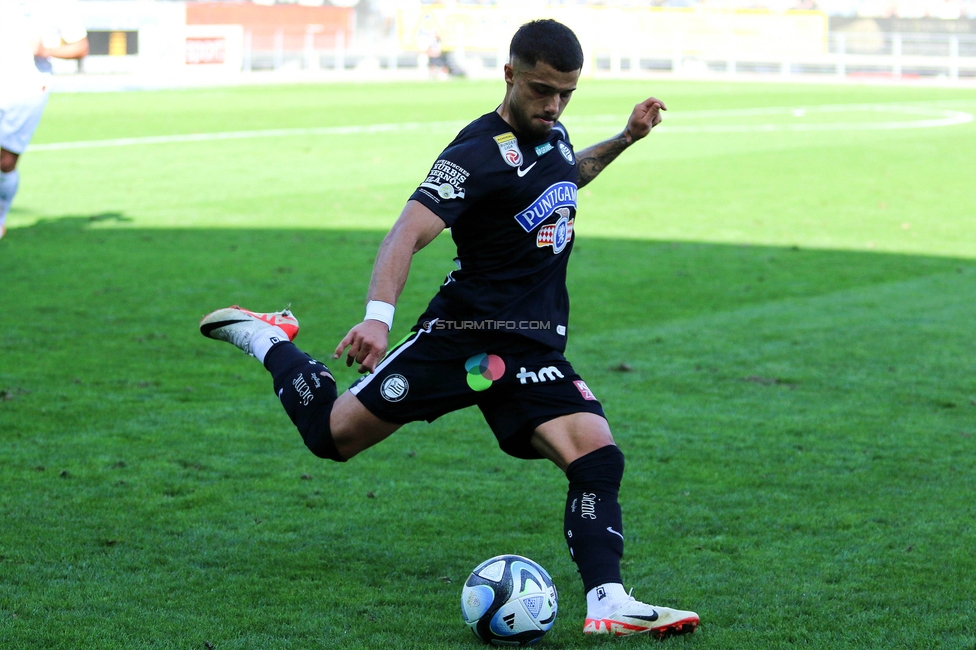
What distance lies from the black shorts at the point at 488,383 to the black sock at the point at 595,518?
205 millimetres

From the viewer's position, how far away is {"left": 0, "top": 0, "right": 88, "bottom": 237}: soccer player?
403 inches

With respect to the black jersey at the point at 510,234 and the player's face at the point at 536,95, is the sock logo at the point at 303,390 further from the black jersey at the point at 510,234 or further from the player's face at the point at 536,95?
the player's face at the point at 536,95

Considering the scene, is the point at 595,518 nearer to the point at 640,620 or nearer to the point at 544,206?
the point at 640,620

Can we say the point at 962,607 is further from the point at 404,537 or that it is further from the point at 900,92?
the point at 900,92

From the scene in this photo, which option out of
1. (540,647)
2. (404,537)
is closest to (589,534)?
(540,647)

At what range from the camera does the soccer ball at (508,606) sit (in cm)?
406

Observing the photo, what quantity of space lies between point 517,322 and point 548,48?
3.11 ft

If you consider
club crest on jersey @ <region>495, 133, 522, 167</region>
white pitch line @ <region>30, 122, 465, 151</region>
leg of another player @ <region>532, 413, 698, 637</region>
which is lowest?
white pitch line @ <region>30, 122, 465, 151</region>

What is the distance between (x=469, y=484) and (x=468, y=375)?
1623mm

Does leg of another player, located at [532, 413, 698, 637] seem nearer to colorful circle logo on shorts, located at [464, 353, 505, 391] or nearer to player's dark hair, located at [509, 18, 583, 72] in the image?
colorful circle logo on shorts, located at [464, 353, 505, 391]

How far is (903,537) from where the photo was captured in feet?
16.9

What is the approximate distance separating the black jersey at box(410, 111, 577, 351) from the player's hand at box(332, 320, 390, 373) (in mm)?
565

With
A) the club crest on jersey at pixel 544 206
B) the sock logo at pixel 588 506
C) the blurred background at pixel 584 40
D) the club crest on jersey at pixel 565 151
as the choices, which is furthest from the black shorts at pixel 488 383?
the blurred background at pixel 584 40

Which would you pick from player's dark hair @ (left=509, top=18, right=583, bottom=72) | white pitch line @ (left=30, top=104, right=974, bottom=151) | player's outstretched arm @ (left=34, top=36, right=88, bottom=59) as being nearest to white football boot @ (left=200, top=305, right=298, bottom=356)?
player's dark hair @ (left=509, top=18, right=583, bottom=72)
